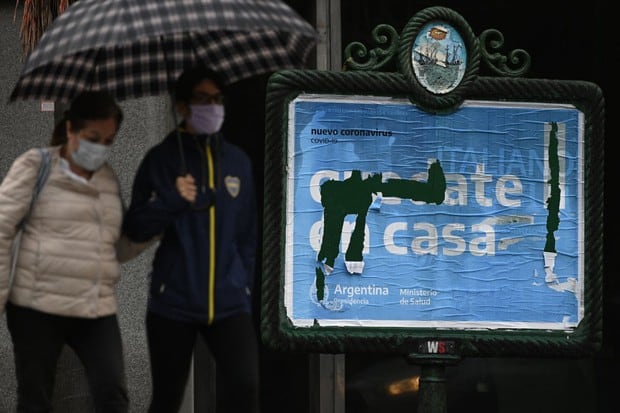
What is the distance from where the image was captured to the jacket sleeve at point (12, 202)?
233 inches

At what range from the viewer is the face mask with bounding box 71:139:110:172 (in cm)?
604

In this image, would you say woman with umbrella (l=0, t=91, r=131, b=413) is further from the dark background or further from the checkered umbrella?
the dark background

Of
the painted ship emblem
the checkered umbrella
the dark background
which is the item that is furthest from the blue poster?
the dark background

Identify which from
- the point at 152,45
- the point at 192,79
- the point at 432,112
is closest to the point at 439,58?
the point at 432,112

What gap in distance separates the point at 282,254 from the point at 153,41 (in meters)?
1.21

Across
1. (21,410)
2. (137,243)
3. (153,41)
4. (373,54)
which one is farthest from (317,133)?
(21,410)

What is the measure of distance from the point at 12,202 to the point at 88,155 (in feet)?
1.13

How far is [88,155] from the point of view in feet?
19.8

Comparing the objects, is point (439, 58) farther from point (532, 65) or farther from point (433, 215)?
point (532, 65)

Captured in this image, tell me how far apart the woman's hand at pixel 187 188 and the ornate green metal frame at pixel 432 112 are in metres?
1.32

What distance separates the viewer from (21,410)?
6129 mm

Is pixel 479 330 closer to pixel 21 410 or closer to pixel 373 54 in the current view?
pixel 373 54

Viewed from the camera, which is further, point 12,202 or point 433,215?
point 433,215

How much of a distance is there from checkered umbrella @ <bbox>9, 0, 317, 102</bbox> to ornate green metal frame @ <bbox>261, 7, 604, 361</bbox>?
327 mm
